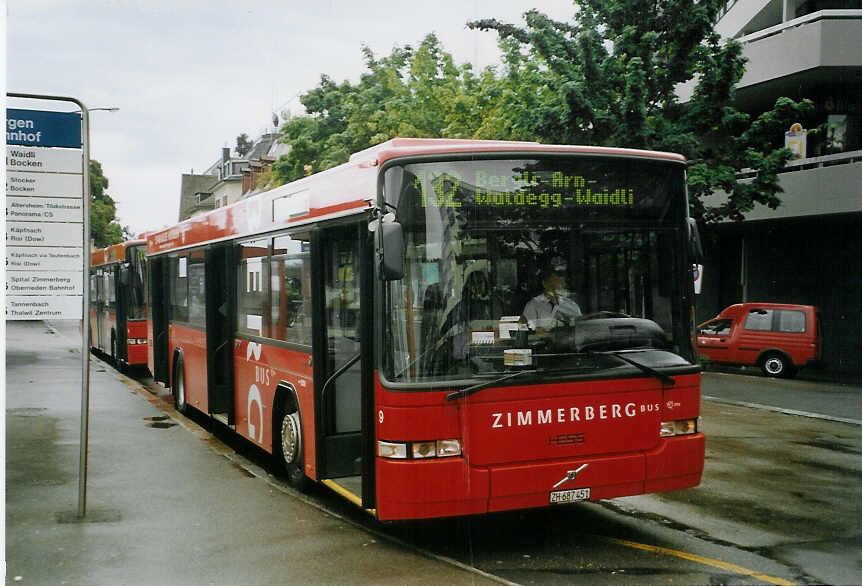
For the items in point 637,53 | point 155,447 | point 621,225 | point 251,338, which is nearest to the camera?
point 621,225

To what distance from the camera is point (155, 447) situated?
11.0 metres

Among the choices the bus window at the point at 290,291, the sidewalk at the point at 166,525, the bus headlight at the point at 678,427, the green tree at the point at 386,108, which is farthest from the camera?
the green tree at the point at 386,108

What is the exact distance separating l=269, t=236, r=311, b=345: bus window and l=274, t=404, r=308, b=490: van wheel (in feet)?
2.30

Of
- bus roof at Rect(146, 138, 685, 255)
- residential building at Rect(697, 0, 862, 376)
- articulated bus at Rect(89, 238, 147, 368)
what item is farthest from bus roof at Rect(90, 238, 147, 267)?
residential building at Rect(697, 0, 862, 376)

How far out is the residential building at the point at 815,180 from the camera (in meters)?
23.4

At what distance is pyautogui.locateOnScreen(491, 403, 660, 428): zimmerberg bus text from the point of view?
615 cm

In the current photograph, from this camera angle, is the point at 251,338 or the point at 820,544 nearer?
the point at 820,544

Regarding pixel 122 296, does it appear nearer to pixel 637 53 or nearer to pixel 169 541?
pixel 637 53

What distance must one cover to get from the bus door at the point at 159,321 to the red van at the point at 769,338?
14.3 meters

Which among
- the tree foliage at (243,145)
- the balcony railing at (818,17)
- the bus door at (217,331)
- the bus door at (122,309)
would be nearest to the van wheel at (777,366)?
the balcony railing at (818,17)

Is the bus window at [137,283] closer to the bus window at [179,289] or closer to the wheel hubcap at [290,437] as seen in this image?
the bus window at [179,289]

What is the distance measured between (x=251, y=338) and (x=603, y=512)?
13.7 ft

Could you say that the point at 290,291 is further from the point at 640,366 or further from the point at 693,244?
the point at 693,244

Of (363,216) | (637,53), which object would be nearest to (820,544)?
(363,216)
